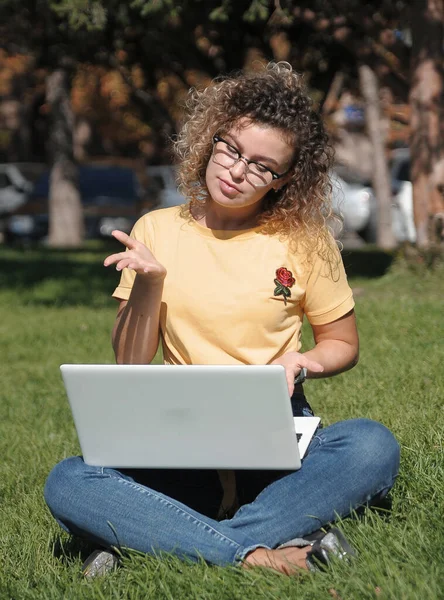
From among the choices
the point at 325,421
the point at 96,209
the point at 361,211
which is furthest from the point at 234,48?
the point at 325,421

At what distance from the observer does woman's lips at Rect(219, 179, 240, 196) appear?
133 inches

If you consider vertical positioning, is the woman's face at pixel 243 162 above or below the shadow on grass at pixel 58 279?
above

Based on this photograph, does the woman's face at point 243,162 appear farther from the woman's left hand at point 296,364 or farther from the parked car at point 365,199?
the parked car at point 365,199

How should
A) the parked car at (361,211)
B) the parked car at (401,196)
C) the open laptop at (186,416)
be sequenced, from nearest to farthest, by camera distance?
the open laptop at (186,416), the parked car at (401,196), the parked car at (361,211)

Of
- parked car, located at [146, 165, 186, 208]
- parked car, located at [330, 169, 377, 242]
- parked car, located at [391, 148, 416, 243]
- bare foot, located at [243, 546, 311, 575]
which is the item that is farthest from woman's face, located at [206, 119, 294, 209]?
parked car, located at [146, 165, 186, 208]

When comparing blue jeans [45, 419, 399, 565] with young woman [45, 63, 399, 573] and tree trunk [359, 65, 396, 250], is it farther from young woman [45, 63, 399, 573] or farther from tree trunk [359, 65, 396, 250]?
tree trunk [359, 65, 396, 250]

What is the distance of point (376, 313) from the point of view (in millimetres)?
6957

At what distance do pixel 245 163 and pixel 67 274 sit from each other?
867 centimetres

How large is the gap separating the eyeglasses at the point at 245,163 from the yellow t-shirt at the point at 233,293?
185 millimetres

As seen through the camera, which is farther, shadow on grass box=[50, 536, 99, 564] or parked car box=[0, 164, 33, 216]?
parked car box=[0, 164, 33, 216]

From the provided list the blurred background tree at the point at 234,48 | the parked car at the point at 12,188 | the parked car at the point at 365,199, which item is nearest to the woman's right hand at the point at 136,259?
the blurred background tree at the point at 234,48

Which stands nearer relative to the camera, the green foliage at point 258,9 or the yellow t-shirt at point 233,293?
the yellow t-shirt at point 233,293

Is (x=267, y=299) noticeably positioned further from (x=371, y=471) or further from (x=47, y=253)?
(x=47, y=253)

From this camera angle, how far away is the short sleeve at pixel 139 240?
346 centimetres
